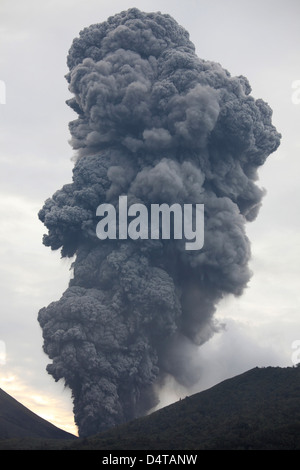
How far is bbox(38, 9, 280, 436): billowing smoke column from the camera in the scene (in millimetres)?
67062

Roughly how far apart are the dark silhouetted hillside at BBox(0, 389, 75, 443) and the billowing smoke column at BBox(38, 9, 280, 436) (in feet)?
20.4

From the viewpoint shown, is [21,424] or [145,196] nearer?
[21,424]

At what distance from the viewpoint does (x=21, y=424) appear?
69875 mm

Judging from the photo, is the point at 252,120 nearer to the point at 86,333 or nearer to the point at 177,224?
the point at 177,224

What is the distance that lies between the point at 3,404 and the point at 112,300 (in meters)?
17.1

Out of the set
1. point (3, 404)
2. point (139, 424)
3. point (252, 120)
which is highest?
point (252, 120)

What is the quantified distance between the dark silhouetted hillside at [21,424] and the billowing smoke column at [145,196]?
245 inches

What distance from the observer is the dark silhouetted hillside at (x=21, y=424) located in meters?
66.2

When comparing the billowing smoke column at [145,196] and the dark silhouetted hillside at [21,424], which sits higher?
the billowing smoke column at [145,196]

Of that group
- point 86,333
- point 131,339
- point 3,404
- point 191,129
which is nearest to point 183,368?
point 131,339

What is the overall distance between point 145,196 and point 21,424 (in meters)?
25.7

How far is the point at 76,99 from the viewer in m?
78.4
